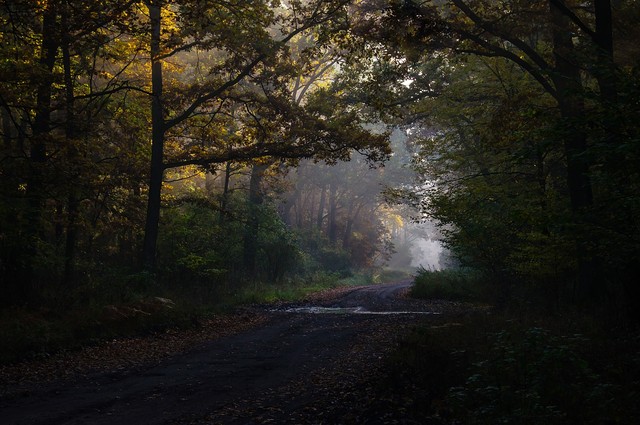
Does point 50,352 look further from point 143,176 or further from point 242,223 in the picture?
point 242,223

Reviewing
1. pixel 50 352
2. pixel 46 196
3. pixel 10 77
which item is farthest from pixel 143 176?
pixel 50 352

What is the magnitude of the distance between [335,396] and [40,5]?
1026 cm

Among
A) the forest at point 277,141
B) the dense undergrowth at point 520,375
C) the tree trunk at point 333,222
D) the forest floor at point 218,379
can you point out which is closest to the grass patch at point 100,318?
the forest at point 277,141

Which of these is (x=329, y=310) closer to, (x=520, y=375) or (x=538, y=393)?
(x=520, y=375)

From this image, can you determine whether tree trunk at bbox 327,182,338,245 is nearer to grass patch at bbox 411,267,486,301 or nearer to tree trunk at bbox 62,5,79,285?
grass patch at bbox 411,267,486,301

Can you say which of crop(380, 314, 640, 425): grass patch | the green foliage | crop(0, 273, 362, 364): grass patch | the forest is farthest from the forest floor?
the forest

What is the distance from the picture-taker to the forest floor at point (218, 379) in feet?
23.2

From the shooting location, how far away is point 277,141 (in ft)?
65.9

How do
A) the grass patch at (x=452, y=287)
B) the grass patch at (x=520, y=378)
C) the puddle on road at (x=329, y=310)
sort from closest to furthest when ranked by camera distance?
the grass patch at (x=520, y=378) → the puddle on road at (x=329, y=310) → the grass patch at (x=452, y=287)

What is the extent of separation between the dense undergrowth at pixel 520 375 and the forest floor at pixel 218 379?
578 millimetres

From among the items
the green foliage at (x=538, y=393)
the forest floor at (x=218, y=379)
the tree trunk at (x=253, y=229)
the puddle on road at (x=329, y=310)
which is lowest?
the forest floor at (x=218, y=379)

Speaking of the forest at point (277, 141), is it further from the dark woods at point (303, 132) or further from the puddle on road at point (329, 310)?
the puddle on road at point (329, 310)

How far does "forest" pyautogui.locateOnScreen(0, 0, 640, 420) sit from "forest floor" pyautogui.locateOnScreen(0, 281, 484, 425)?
61.2 inches

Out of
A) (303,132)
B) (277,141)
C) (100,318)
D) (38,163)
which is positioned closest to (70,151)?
(38,163)
